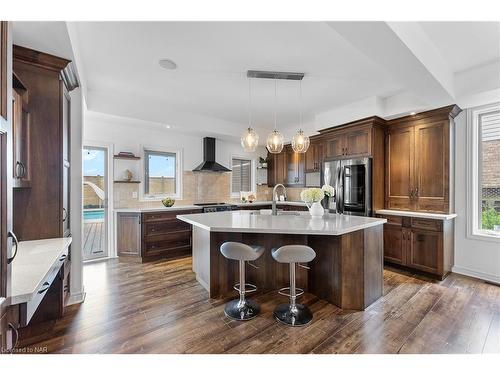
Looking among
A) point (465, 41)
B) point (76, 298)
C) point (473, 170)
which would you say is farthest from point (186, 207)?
point (473, 170)

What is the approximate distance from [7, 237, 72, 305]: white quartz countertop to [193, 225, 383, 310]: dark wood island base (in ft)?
4.65

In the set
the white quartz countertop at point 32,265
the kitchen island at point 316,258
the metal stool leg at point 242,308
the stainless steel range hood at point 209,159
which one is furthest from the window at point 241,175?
the white quartz countertop at point 32,265

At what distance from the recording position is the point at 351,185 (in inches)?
161

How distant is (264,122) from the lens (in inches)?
204

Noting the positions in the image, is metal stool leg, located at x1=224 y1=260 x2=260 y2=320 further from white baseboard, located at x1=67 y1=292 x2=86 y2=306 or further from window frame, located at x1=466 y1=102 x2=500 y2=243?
window frame, located at x1=466 y1=102 x2=500 y2=243

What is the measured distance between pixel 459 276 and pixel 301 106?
11.6 feet

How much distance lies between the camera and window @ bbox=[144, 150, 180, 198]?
477 centimetres

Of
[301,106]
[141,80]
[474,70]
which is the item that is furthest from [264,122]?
[474,70]

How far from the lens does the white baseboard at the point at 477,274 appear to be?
311 cm

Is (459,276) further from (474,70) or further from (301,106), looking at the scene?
(301,106)

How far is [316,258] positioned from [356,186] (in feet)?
6.08

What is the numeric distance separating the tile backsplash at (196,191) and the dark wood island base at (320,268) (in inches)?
81.5

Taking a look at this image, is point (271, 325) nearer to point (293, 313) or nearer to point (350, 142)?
point (293, 313)

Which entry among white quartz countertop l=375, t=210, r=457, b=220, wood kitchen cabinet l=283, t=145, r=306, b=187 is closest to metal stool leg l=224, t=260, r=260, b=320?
white quartz countertop l=375, t=210, r=457, b=220
